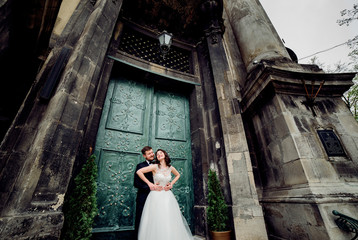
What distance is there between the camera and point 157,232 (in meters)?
2.30

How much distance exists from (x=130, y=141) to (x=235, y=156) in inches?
108

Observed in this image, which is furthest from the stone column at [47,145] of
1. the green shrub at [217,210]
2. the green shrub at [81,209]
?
the green shrub at [217,210]

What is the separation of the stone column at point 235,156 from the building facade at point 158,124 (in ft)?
0.08

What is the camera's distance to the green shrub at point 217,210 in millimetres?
3086

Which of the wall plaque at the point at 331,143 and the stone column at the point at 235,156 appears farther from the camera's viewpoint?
the stone column at the point at 235,156

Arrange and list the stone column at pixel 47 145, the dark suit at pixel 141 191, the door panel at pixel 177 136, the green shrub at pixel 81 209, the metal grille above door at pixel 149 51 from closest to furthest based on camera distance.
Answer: the stone column at pixel 47 145, the green shrub at pixel 81 209, the dark suit at pixel 141 191, the door panel at pixel 177 136, the metal grille above door at pixel 149 51

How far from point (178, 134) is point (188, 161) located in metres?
0.88

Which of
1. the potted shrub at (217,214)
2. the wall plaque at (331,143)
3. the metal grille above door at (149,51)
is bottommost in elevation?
the potted shrub at (217,214)

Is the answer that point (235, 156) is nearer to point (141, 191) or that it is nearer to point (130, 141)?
point (141, 191)

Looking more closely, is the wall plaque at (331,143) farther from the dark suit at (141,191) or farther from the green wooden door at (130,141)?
the dark suit at (141,191)

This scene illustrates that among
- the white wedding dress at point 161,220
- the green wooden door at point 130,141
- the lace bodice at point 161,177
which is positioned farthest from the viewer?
the green wooden door at point 130,141

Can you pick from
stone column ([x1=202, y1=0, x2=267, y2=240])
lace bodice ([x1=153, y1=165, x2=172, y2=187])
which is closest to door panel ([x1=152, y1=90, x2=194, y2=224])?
stone column ([x1=202, y1=0, x2=267, y2=240])

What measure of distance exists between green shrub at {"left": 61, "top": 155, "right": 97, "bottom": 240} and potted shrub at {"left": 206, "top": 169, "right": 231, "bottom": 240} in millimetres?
2239

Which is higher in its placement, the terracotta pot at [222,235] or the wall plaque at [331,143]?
the wall plaque at [331,143]
